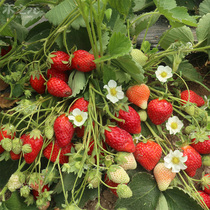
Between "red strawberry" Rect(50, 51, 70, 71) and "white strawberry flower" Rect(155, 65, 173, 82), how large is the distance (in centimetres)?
31

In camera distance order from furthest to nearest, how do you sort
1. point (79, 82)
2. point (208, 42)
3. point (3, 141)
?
1. point (208, 42)
2. point (79, 82)
3. point (3, 141)

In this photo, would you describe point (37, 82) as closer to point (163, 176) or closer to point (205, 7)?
point (163, 176)

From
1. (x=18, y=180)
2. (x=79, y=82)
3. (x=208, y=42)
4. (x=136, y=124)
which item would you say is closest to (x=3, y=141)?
(x=18, y=180)

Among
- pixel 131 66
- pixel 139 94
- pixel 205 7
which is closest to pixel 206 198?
pixel 139 94

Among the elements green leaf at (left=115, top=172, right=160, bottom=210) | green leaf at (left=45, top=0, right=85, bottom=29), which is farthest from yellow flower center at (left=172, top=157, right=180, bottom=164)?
green leaf at (left=45, top=0, right=85, bottom=29)

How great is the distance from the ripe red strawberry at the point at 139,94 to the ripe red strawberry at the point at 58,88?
206 millimetres

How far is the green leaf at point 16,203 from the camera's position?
787mm

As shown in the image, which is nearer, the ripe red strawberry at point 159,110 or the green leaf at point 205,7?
the ripe red strawberry at point 159,110

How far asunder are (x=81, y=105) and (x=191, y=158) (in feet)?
1.30

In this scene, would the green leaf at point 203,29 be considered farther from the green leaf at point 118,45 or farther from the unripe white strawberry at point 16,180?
the unripe white strawberry at point 16,180

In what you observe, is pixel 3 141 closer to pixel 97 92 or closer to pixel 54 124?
pixel 54 124

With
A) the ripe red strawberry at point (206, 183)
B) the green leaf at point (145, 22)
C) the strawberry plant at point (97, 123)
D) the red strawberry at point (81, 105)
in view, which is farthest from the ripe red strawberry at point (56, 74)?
the ripe red strawberry at point (206, 183)

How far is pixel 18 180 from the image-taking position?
29.7 inches

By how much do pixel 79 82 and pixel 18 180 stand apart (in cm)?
35
